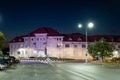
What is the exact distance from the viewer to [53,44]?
4510 inches

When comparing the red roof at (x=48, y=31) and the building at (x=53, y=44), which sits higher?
the red roof at (x=48, y=31)

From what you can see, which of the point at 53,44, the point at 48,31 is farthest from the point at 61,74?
the point at 48,31

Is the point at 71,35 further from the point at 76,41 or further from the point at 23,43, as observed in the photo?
the point at 23,43

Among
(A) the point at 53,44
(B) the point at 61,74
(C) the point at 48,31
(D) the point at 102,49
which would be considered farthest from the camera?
(C) the point at 48,31

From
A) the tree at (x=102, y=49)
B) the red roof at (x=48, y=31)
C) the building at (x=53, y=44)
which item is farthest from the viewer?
the red roof at (x=48, y=31)

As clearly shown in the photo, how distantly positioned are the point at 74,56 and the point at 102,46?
41359 mm

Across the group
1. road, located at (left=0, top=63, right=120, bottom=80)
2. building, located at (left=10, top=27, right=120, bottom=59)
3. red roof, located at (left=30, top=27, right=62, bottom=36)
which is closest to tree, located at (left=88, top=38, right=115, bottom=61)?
building, located at (left=10, top=27, right=120, bottom=59)

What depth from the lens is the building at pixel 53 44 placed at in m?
115

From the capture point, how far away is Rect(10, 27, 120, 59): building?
11506 cm

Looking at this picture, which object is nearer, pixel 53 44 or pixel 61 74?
pixel 61 74

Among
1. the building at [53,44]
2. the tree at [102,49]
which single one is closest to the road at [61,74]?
the tree at [102,49]

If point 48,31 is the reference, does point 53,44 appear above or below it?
below

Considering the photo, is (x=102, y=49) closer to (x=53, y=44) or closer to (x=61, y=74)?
(x=53, y=44)

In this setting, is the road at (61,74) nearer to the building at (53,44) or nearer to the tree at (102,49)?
the tree at (102,49)
